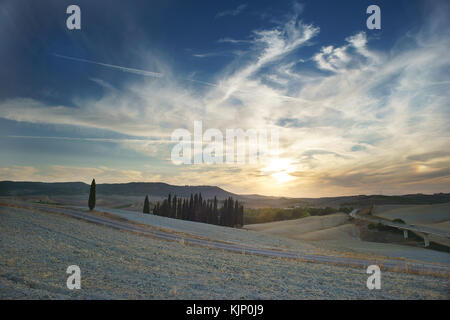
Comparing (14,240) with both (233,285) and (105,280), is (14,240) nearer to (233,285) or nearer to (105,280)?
(105,280)

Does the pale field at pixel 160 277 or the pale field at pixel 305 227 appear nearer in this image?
the pale field at pixel 160 277

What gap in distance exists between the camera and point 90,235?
1109 inches

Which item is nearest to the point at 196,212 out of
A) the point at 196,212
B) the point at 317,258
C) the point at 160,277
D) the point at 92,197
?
the point at 196,212

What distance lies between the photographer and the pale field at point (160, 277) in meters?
11.9

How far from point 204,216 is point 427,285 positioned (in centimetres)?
8205

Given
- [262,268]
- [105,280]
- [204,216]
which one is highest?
[105,280]

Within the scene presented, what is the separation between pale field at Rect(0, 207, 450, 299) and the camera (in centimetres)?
1191

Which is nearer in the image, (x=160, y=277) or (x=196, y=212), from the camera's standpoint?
(x=160, y=277)

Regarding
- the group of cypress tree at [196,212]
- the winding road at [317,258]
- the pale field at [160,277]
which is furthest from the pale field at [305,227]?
the pale field at [160,277]

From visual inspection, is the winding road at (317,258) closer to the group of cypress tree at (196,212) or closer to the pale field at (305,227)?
the pale field at (305,227)

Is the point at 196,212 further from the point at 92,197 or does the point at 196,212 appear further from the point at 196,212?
the point at 92,197

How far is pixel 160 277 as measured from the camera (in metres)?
14.7
